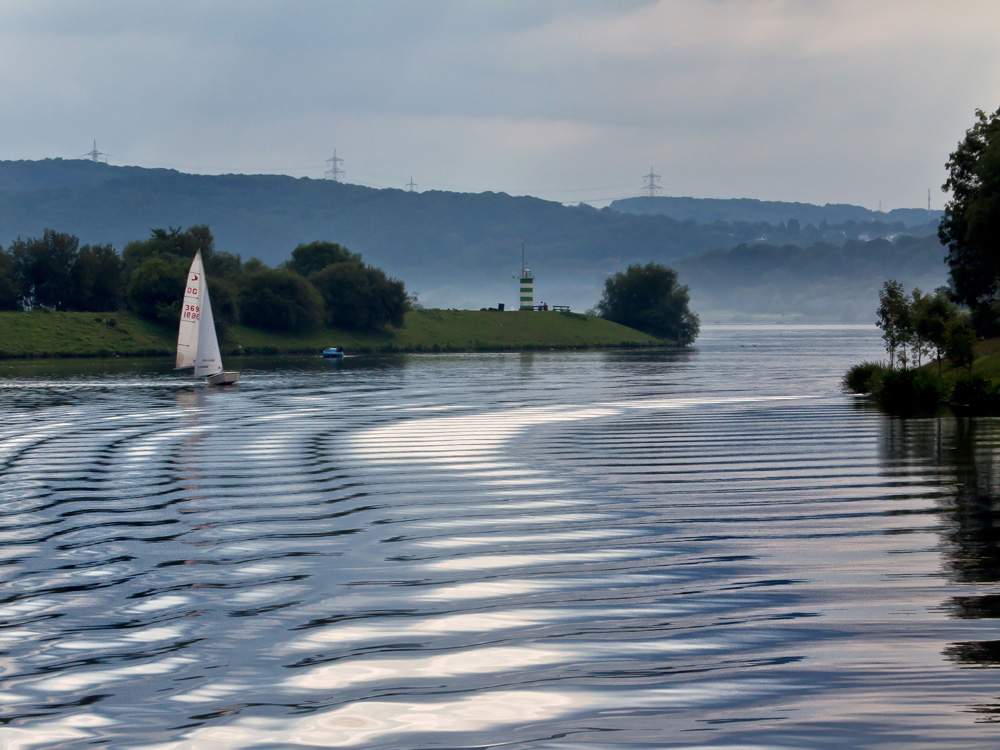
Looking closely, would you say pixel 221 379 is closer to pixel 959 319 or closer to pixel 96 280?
pixel 959 319

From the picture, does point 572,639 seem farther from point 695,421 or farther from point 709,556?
point 695,421

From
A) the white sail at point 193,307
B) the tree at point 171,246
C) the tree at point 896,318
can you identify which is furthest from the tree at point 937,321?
the tree at point 171,246

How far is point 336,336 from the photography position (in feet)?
490

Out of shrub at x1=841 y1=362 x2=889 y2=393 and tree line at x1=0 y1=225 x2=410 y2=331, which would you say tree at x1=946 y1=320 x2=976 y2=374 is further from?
tree line at x1=0 y1=225 x2=410 y2=331

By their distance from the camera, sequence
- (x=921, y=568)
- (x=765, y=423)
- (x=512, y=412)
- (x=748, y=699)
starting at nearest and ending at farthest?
(x=748, y=699)
(x=921, y=568)
(x=765, y=423)
(x=512, y=412)

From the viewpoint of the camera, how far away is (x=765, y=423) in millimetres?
36750

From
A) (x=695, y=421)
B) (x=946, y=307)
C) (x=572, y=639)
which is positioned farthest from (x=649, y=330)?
(x=572, y=639)

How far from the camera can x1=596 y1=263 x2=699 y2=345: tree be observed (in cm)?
18912

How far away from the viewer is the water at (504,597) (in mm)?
8609

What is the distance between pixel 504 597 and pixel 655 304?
18165 centimetres

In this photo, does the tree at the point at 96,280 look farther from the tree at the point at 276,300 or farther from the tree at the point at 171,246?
the tree at the point at 276,300

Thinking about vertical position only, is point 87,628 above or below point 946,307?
below

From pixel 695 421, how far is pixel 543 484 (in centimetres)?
1679

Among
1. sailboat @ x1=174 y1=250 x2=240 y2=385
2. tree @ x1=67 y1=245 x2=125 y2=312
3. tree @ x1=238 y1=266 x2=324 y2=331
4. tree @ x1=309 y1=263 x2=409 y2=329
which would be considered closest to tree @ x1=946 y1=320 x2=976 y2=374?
sailboat @ x1=174 y1=250 x2=240 y2=385
